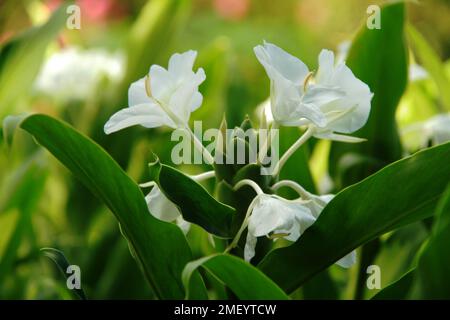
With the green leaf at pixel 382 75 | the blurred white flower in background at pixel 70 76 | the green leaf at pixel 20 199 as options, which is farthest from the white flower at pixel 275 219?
the blurred white flower in background at pixel 70 76

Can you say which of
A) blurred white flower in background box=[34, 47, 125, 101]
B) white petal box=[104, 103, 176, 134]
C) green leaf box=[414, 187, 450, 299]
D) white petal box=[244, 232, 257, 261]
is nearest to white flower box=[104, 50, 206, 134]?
white petal box=[104, 103, 176, 134]

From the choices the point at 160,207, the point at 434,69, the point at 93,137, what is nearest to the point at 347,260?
the point at 160,207

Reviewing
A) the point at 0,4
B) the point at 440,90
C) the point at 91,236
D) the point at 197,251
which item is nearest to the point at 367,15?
the point at 440,90

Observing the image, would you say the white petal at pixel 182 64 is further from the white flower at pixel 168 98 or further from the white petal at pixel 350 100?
the white petal at pixel 350 100

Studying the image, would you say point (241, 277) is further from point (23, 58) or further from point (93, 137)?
point (93, 137)

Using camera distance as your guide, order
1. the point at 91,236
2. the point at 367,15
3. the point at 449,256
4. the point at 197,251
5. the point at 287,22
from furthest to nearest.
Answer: the point at 287,22 → the point at 91,236 → the point at 197,251 → the point at 367,15 → the point at 449,256
